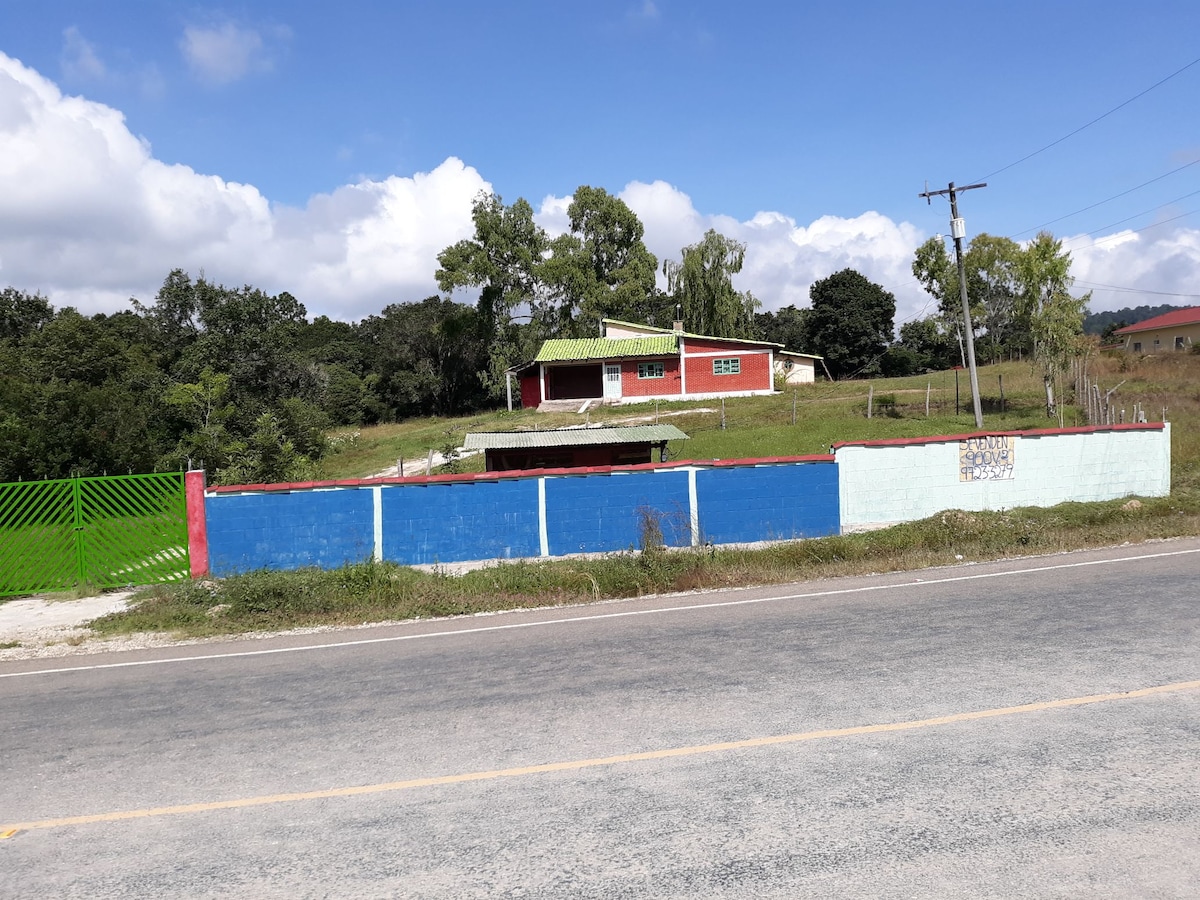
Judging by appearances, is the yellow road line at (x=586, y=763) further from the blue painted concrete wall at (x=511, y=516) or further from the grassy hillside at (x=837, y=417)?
the grassy hillside at (x=837, y=417)

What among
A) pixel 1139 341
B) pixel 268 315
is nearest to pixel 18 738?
pixel 268 315

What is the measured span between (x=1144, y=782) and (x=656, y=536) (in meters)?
11.2

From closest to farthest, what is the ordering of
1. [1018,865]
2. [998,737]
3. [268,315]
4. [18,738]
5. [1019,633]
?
[1018,865], [998,737], [18,738], [1019,633], [268,315]

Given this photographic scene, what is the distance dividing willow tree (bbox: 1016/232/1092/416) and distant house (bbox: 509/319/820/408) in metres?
16.4

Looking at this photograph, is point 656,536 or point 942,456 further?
point 942,456

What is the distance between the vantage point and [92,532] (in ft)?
47.6

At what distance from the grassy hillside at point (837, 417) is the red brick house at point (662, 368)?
2412mm

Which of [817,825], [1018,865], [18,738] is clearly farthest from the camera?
[18,738]

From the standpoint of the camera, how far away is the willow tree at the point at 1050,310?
101ft

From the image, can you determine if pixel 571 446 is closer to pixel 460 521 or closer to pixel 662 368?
pixel 460 521

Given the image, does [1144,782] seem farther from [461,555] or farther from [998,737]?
[461,555]

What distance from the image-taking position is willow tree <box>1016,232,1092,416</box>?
30.7 m

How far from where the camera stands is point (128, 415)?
3475cm

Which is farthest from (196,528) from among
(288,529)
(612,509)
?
(612,509)
